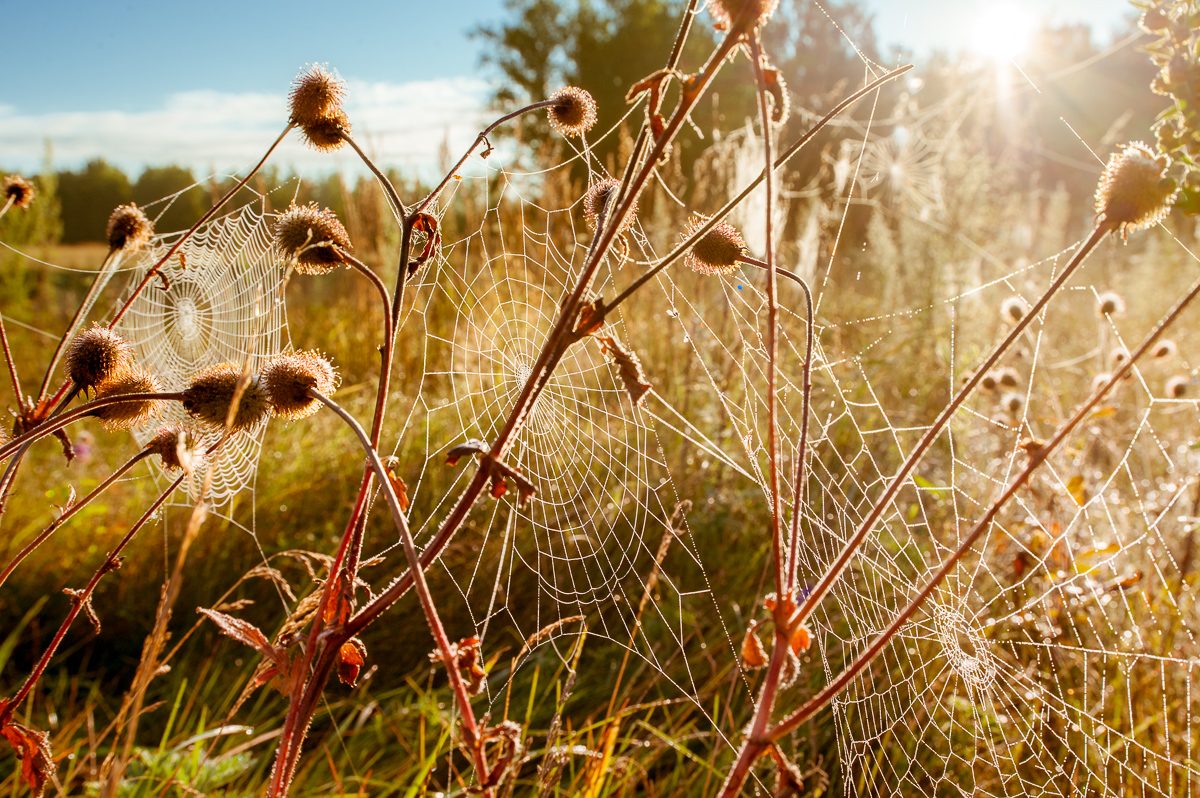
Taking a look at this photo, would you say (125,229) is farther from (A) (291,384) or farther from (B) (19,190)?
(A) (291,384)

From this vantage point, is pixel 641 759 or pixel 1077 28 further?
pixel 1077 28

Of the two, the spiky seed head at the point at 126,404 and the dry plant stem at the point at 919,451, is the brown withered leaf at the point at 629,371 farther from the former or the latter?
the spiky seed head at the point at 126,404

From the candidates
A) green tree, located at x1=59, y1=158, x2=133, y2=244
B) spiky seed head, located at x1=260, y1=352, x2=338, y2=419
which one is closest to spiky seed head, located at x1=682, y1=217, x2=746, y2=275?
spiky seed head, located at x1=260, y1=352, x2=338, y2=419

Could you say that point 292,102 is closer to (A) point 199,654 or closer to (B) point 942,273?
(A) point 199,654

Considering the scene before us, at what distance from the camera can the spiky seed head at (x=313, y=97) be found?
0.86 m

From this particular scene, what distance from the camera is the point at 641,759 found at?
1941mm

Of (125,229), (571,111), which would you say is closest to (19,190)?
(125,229)

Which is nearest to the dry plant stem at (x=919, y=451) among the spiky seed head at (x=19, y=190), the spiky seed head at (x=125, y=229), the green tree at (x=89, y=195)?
the spiky seed head at (x=125, y=229)

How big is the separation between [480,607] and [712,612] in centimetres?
83

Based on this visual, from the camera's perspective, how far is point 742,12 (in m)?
0.53

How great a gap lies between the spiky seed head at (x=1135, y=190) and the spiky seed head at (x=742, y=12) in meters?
0.36

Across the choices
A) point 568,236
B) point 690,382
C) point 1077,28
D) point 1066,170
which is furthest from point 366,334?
point 1077,28

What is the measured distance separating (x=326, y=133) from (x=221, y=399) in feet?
1.20

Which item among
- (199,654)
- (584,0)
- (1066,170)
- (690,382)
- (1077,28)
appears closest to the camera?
(199,654)
